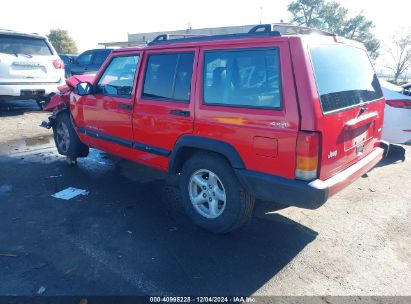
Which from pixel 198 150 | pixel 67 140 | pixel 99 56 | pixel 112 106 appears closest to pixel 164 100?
pixel 198 150

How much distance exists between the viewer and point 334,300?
2.57 meters

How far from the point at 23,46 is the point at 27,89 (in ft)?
3.79

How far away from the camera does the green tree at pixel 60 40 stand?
1594 inches

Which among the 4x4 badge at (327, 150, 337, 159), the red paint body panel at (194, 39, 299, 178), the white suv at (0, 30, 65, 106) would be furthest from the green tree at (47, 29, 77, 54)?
the 4x4 badge at (327, 150, 337, 159)

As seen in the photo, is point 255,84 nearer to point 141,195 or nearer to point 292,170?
point 292,170

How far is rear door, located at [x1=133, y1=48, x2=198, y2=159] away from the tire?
1.25 feet

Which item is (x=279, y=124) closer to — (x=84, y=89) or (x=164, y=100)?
(x=164, y=100)

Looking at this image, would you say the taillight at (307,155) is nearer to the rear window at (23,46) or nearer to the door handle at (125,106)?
the door handle at (125,106)

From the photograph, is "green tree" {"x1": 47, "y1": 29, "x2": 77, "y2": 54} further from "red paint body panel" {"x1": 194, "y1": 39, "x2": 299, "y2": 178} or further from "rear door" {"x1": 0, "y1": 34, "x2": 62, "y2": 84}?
"red paint body panel" {"x1": 194, "y1": 39, "x2": 299, "y2": 178}

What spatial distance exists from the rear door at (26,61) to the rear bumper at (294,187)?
25.3 feet

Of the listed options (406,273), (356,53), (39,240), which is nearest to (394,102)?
(356,53)

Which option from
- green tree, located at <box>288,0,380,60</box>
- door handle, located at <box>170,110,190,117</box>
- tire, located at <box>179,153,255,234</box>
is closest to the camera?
tire, located at <box>179,153,255,234</box>

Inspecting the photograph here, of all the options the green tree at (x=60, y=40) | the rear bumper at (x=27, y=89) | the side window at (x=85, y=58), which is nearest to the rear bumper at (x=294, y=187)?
the rear bumper at (x=27, y=89)

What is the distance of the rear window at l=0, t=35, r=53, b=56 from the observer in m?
8.37
